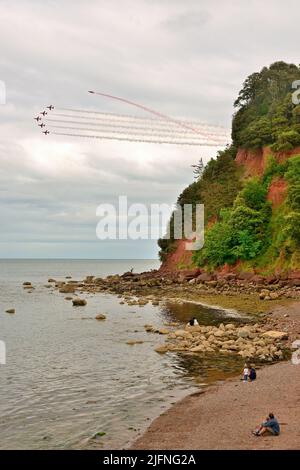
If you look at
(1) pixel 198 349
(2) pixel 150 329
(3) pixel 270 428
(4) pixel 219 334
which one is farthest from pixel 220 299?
(3) pixel 270 428

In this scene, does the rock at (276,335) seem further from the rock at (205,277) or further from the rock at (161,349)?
the rock at (205,277)

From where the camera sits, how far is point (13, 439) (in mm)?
18312

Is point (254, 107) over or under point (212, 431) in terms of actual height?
over

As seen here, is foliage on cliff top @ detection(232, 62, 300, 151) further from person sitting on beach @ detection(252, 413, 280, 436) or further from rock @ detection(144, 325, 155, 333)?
person sitting on beach @ detection(252, 413, 280, 436)

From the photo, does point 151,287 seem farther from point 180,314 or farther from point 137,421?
point 137,421

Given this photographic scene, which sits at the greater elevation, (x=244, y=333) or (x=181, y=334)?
(x=244, y=333)

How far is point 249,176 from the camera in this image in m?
90.2

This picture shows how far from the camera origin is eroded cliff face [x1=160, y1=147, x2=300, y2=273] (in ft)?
259

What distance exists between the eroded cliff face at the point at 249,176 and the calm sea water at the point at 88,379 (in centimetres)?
3559

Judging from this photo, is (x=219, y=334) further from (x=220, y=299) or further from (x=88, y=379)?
(x=220, y=299)

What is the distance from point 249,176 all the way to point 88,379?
69.9 metres

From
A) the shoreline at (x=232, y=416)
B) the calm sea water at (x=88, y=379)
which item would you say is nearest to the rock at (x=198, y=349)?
the calm sea water at (x=88, y=379)
